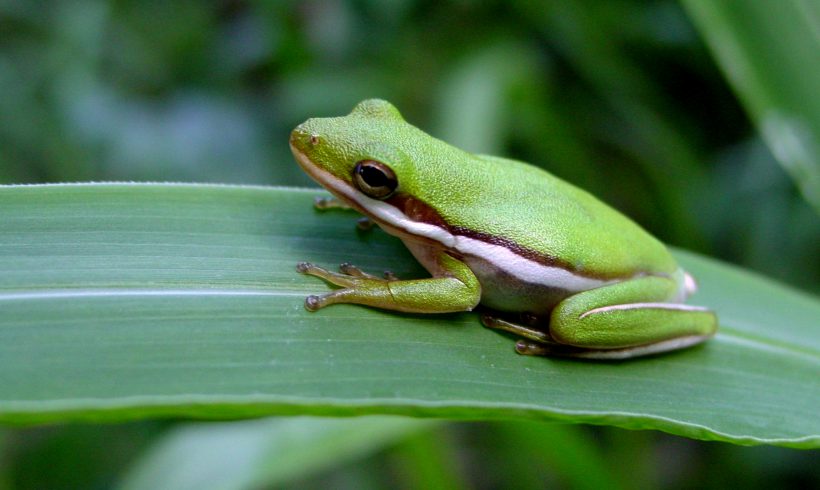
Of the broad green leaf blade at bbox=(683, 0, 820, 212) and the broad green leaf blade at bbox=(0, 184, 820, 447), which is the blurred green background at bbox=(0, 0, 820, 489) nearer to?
the broad green leaf blade at bbox=(683, 0, 820, 212)

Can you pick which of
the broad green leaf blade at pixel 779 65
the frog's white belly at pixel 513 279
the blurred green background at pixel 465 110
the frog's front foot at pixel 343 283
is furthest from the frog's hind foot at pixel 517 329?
the blurred green background at pixel 465 110

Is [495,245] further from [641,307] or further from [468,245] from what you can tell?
[641,307]

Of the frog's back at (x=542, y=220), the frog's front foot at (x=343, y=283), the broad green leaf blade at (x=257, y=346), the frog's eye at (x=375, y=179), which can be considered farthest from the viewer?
the frog's back at (x=542, y=220)

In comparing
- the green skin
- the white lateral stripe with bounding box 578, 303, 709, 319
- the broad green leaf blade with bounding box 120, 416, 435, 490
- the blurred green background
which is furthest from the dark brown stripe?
the blurred green background

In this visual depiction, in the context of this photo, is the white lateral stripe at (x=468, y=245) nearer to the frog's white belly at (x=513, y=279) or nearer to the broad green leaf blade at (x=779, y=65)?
the frog's white belly at (x=513, y=279)

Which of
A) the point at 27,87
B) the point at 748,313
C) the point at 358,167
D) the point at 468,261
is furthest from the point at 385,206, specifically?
the point at 27,87

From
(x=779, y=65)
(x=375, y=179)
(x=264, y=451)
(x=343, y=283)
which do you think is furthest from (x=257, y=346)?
(x=779, y=65)
